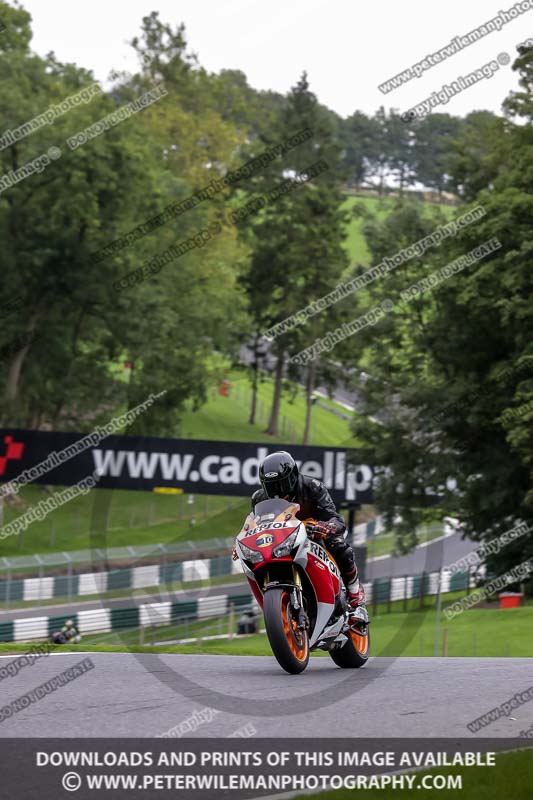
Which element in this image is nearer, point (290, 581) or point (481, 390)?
point (290, 581)

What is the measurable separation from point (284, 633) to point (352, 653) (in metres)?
2.04

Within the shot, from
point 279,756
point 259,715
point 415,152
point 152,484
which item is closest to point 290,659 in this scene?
point 259,715

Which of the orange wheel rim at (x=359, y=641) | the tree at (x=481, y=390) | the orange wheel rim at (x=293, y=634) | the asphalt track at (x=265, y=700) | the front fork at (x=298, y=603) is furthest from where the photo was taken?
the tree at (x=481, y=390)

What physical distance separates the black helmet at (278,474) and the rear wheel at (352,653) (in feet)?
5.66

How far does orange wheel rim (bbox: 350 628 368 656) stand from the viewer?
426 inches

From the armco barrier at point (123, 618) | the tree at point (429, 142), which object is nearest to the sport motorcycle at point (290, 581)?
the armco barrier at point (123, 618)

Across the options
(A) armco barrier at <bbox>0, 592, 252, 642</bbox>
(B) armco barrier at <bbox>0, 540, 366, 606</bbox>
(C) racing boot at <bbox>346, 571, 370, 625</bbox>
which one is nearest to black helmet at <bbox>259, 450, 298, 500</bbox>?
(C) racing boot at <bbox>346, 571, 370, 625</bbox>

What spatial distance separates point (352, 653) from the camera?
35.5 ft

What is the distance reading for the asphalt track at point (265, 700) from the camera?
7.45 m

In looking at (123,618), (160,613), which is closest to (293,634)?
(123,618)

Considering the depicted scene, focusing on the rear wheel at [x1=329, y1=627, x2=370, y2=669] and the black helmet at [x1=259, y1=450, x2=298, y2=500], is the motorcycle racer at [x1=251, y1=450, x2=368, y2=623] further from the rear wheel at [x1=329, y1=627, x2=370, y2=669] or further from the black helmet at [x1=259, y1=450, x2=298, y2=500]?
the rear wheel at [x1=329, y1=627, x2=370, y2=669]

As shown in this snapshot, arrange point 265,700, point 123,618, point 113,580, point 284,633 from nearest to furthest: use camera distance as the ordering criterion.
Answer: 1. point 265,700
2. point 284,633
3. point 123,618
4. point 113,580

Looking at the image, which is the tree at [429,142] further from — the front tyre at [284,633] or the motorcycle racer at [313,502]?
the front tyre at [284,633]

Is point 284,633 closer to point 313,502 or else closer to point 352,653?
point 313,502
